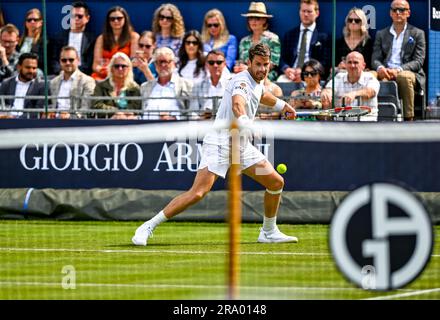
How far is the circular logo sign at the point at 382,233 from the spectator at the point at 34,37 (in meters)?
11.7

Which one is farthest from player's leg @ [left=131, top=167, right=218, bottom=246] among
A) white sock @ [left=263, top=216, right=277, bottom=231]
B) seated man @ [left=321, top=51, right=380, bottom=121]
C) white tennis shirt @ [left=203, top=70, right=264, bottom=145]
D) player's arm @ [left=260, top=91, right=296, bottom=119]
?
seated man @ [left=321, top=51, right=380, bottom=121]

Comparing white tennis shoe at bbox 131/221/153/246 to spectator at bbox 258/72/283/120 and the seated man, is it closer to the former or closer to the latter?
spectator at bbox 258/72/283/120

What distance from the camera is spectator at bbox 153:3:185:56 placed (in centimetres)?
1809

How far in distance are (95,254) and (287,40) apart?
21.7 ft

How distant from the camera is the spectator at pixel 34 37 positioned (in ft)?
60.8

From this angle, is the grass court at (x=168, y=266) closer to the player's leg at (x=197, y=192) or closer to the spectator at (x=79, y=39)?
the player's leg at (x=197, y=192)

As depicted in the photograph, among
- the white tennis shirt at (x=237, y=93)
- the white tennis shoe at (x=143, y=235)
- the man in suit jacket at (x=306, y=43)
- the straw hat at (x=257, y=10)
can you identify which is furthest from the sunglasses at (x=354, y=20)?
the white tennis shoe at (x=143, y=235)

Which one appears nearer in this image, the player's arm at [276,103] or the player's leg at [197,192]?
the player's leg at [197,192]

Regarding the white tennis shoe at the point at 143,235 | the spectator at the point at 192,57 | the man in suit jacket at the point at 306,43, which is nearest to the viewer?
the white tennis shoe at the point at 143,235

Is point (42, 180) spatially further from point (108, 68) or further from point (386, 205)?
point (386, 205)

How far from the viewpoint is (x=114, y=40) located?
1847 cm

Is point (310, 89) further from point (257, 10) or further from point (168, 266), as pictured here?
point (168, 266)

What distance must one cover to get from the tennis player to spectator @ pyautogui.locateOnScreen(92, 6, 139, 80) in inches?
223
